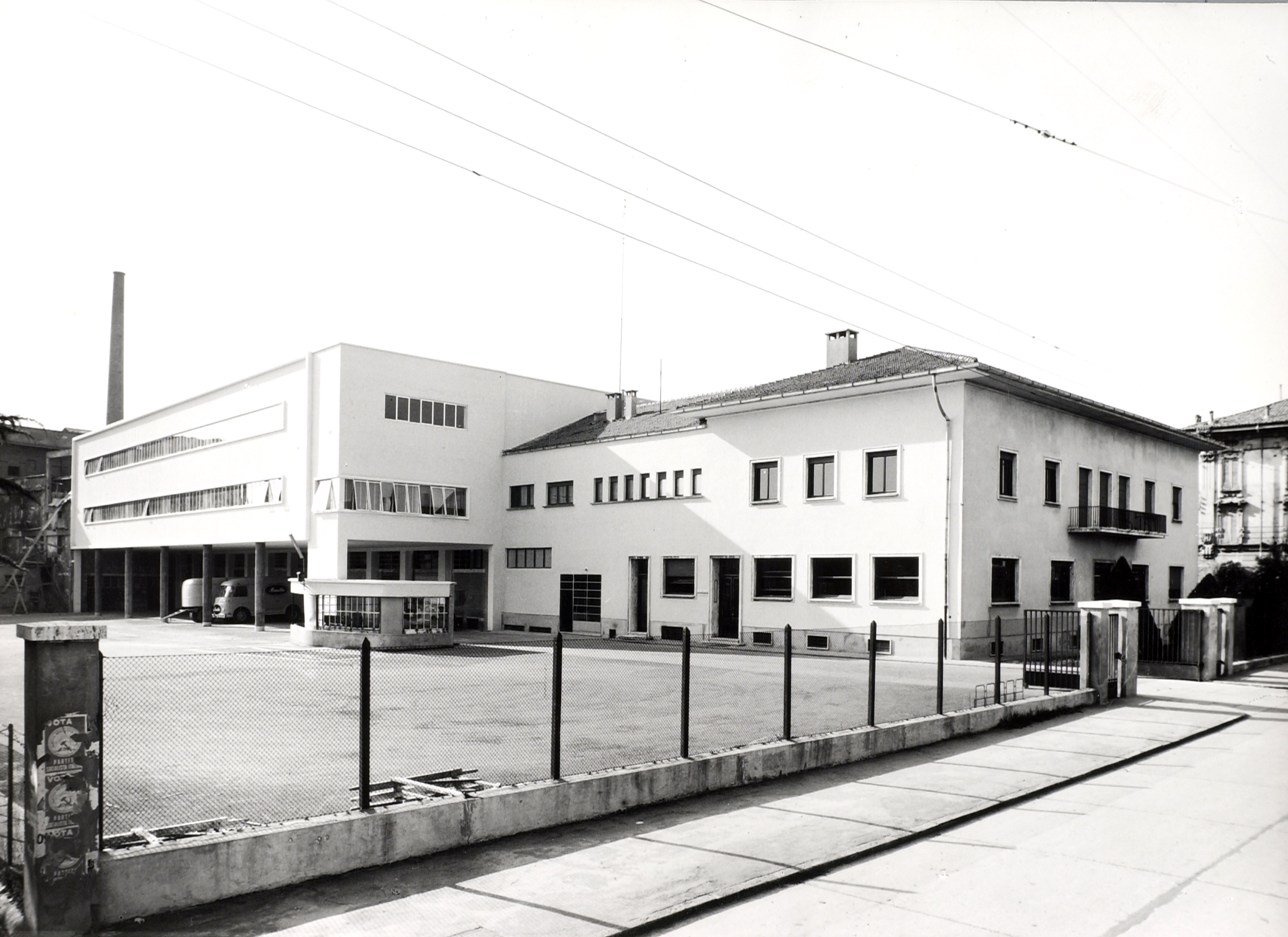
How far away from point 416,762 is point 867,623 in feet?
66.4

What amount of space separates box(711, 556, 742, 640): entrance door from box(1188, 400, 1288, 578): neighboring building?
107ft

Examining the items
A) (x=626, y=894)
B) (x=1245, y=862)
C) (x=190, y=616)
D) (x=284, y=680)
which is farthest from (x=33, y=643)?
(x=190, y=616)

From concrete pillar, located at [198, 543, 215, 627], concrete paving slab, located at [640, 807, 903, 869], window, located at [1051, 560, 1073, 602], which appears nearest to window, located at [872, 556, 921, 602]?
window, located at [1051, 560, 1073, 602]

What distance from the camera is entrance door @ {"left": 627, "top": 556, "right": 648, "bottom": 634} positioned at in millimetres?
36812

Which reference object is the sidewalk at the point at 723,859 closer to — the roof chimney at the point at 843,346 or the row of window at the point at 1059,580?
the row of window at the point at 1059,580

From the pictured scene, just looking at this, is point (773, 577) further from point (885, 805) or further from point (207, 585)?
point (207, 585)

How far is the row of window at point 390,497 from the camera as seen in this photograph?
37.6 meters

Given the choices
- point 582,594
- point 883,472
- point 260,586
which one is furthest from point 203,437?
point 883,472

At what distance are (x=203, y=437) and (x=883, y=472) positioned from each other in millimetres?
32719

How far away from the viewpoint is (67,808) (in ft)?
18.2

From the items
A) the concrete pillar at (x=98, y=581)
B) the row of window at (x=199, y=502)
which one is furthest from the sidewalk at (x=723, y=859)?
the concrete pillar at (x=98, y=581)

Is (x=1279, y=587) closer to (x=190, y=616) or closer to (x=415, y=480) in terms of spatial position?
(x=415, y=480)

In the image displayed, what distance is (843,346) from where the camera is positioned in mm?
36062

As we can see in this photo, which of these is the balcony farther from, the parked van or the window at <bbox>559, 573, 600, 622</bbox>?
the parked van
